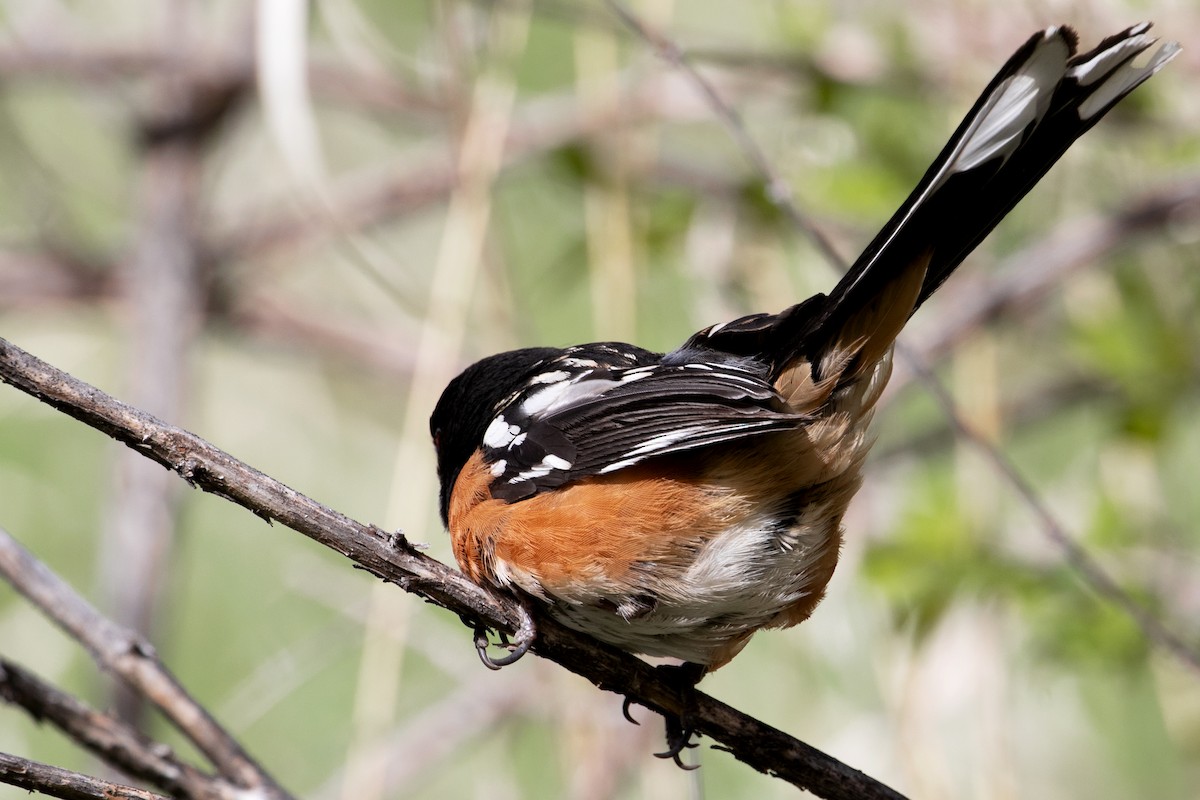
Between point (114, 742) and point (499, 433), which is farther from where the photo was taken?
point (499, 433)

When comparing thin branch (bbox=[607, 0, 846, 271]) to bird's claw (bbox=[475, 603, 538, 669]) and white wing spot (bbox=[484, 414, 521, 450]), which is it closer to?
white wing spot (bbox=[484, 414, 521, 450])

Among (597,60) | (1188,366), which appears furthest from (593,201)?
(1188,366)

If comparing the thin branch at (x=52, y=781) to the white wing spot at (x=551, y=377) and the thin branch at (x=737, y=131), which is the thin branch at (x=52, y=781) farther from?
the thin branch at (x=737, y=131)

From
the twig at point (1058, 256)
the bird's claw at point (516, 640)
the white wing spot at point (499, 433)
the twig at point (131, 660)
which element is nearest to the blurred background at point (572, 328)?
the twig at point (1058, 256)

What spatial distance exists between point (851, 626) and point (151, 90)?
10.4 feet

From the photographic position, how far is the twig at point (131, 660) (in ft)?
6.86

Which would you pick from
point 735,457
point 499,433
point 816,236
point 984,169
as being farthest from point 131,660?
point 984,169

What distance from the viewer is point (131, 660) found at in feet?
6.95

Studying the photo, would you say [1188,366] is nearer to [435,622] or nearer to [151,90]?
[435,622]

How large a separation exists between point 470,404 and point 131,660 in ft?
3.24

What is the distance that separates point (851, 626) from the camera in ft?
12.3

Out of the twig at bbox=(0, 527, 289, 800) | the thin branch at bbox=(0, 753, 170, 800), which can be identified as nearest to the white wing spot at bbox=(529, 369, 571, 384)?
the twig at bbox=(0, 527, 289, 800)

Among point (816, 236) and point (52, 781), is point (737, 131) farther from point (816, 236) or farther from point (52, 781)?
point (52, 781)

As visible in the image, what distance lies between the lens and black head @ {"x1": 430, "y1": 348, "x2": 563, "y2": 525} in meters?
2.75
